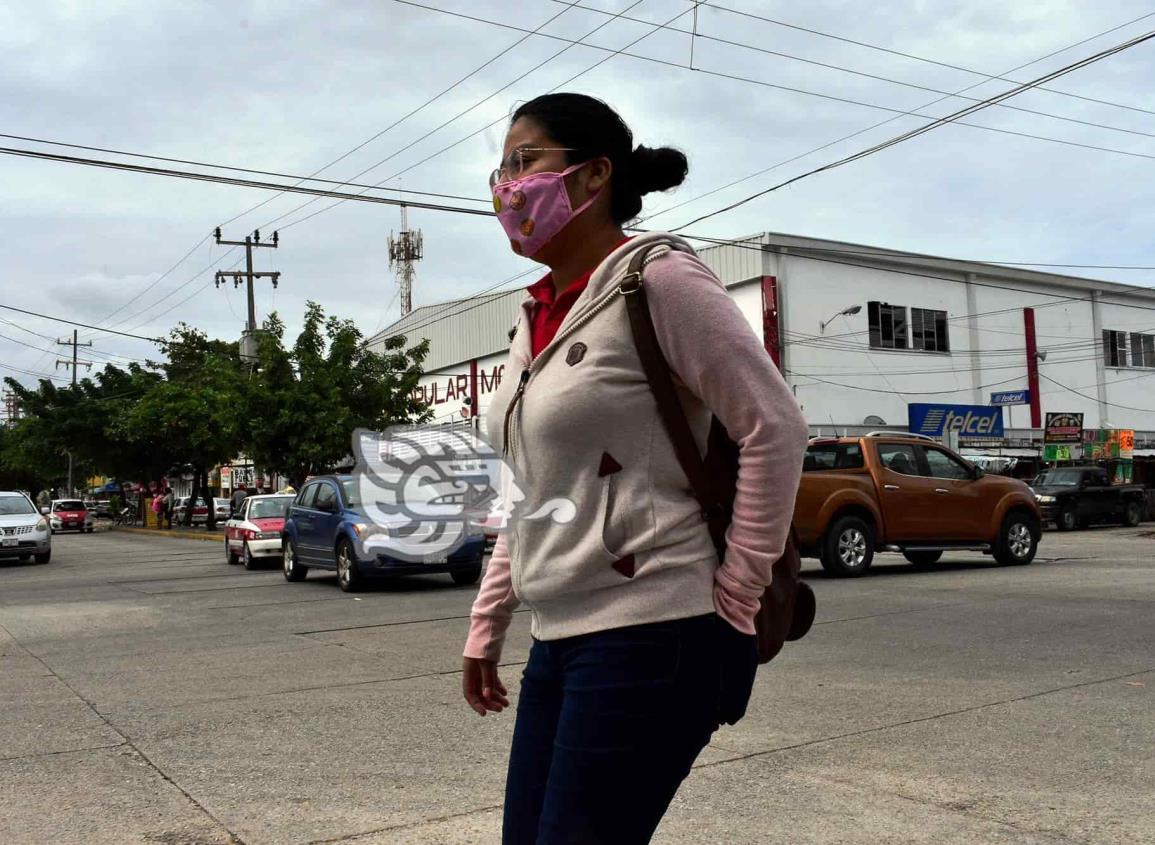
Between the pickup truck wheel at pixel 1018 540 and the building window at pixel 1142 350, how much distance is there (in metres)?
33.9

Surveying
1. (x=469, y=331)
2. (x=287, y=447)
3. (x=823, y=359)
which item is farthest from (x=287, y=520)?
(x=469, y=331)

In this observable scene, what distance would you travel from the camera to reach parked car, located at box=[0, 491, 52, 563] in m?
22.3

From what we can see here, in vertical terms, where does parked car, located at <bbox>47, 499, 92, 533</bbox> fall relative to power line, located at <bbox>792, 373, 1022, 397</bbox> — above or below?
below

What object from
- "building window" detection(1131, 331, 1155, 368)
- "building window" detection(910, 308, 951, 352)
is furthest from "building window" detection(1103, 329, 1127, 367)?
"building window" detection(910, 308, 951, 352)

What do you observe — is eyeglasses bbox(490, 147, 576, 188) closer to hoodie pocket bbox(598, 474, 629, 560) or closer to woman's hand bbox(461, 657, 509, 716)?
hoodie pocket bbox(598, 474, 629, 560)

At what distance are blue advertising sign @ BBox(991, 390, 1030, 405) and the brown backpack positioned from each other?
3844 cm

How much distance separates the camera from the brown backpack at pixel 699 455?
1.93m

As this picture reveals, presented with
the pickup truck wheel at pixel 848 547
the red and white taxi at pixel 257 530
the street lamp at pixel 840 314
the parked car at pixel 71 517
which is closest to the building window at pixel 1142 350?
the street lamp at pixel 840 314

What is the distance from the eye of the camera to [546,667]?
2047 mm

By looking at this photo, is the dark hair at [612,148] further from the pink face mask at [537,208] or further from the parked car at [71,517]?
the parked car at [71,517]

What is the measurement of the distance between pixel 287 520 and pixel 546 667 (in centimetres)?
1539

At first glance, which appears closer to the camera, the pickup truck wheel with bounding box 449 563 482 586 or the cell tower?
the pickup truck wheel with bounding box 449 563 482 586

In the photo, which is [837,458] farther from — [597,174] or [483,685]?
[597,174]
